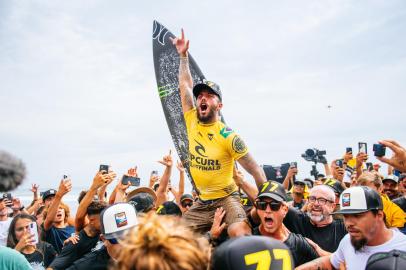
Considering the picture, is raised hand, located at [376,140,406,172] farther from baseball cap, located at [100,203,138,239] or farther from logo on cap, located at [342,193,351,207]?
baseball cap, located at [100,203,138,239]

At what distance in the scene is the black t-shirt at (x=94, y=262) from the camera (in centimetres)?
377

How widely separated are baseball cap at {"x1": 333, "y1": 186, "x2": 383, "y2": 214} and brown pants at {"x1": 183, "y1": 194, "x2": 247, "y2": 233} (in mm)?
1224

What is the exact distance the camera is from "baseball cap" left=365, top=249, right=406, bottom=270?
6.56ft

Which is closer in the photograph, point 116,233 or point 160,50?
point 116,233

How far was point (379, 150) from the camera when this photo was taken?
4691 mm

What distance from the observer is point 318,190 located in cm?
514

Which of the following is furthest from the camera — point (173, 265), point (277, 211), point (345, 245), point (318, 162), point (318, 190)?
point (318, 162)

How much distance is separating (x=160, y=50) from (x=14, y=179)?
6.81 m

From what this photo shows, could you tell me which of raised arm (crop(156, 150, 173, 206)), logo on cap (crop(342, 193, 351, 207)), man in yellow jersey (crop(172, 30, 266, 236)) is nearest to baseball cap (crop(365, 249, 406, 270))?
logo on cap (crop(342, 193, 351, 207))

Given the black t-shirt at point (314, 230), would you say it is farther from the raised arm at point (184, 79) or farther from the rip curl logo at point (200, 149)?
the raised arm at point (184, 79)

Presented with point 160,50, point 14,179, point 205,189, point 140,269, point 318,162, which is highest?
point 160,50

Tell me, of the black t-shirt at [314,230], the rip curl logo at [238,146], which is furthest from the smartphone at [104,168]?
the black t-shirt at [314,230]

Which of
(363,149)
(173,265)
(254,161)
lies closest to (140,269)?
(173,265)

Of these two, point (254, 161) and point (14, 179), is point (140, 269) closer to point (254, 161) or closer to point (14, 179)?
point (14, 179)
